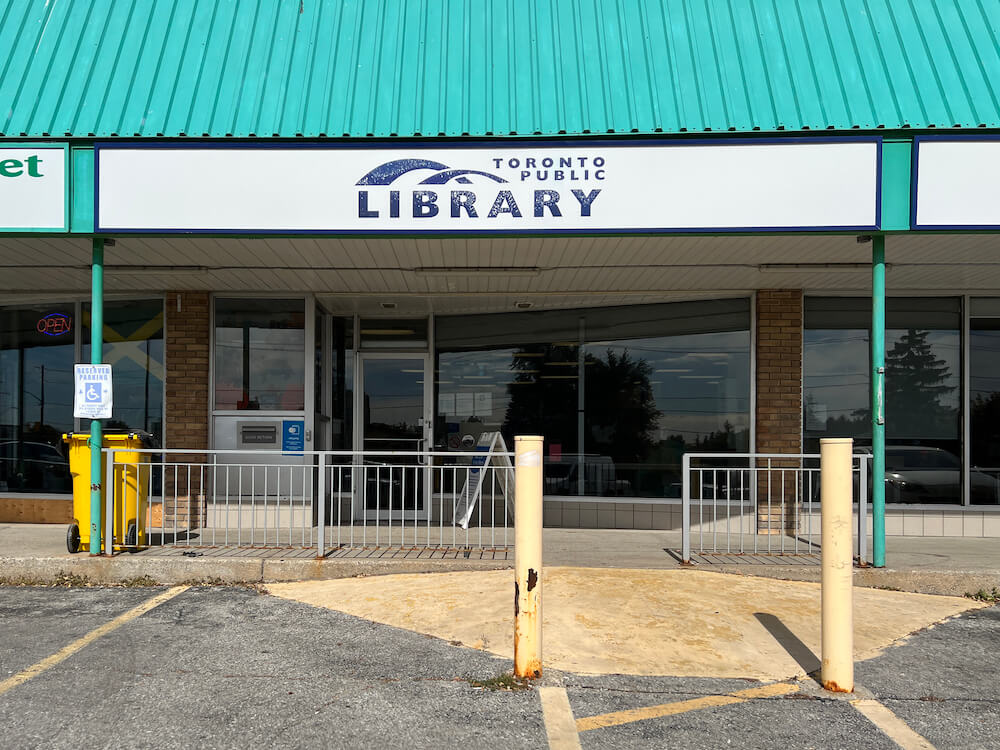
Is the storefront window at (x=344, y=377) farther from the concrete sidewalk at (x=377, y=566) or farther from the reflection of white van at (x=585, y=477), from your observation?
the concrete sidewalk at (x=377, y=566)

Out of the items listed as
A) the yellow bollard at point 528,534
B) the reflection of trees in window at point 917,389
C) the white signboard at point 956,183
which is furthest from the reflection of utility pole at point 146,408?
the reflection of trees in window at point 917,389

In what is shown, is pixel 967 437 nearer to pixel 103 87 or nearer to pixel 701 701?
pixel 701 701

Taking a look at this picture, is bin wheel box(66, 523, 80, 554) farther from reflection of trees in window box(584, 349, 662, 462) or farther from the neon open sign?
reflection of trees in window box(584, 349, 662, 462)

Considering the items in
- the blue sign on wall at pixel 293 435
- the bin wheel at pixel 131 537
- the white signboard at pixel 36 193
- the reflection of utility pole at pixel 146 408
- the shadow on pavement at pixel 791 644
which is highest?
the white signboard at pixel 36 193

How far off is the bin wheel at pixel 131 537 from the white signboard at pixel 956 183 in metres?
7.39

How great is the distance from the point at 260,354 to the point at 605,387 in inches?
169

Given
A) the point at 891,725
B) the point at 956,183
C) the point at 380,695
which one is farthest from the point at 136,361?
the point at 956,183

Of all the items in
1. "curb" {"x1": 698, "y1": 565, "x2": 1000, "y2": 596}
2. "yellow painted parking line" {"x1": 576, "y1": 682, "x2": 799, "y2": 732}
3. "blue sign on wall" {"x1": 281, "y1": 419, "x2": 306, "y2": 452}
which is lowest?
"yellow painted parking line" {"x1": 576, "y1": 682, "x2": 799, "y2": 732}

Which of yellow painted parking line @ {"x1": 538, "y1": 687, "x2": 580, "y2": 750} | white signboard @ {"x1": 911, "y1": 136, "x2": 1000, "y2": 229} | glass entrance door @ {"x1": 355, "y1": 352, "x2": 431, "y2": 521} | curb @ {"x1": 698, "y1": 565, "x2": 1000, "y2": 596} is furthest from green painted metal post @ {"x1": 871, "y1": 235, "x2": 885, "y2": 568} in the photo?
glass entrance door @ {"x1": 355, "y1": 352, "x2": 431, "y2": 521}

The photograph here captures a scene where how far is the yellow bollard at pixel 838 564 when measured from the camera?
4.12 meters

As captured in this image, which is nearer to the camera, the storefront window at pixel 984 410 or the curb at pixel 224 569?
the curb at pixel 224 569

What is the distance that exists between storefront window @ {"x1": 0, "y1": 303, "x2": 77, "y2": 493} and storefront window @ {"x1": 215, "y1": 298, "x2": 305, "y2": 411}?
2.08 meters

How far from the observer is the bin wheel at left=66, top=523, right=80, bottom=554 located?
22.7ft

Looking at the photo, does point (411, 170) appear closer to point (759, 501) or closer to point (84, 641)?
point (84, 641)
